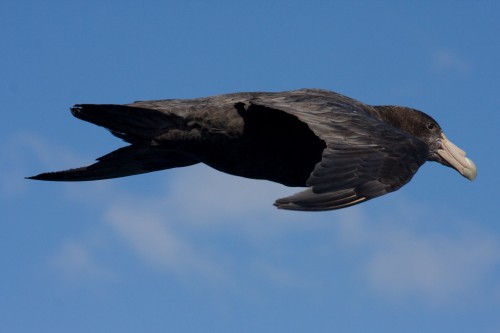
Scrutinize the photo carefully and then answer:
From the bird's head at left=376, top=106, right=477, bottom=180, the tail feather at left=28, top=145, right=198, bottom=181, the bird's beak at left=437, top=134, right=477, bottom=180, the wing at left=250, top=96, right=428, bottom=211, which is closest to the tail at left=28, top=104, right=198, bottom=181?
the tail feather at left=28, top=145, right=198, bottom=181

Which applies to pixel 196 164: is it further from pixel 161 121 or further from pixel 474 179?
pixel 474 179

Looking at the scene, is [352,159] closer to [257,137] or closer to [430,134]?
[257,137]

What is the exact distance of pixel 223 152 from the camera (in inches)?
537

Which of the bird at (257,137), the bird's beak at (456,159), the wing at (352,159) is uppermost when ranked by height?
the bird's beak at (456,159)

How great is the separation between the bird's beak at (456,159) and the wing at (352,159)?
99.4 inches

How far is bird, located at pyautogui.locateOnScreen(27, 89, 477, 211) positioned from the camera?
12109 mm

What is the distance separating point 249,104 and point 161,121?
3.31 ft

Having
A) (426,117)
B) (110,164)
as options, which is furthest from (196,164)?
(426,117)

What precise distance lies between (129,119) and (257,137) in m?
1.43

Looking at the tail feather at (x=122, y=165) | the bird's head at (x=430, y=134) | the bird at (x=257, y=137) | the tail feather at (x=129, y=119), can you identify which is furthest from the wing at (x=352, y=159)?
the bird's head at (x=430, y=134)

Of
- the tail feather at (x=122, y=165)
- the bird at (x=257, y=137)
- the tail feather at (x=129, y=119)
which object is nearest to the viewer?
the bird at (x=257, y=137)

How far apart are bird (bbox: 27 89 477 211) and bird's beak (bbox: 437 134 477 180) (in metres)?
0.07

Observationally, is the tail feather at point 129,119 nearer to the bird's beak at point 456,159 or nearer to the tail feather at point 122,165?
the tail feather at point 122,165

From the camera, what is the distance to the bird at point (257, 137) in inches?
477
